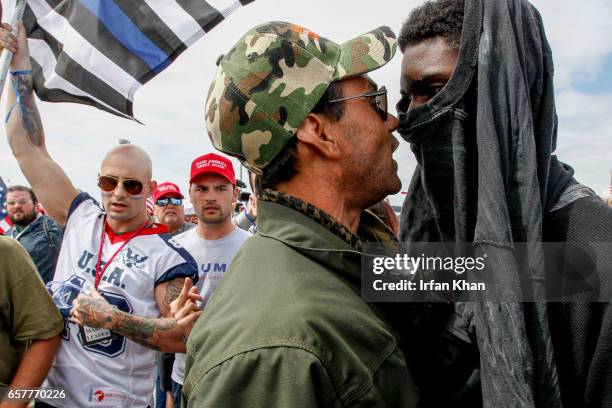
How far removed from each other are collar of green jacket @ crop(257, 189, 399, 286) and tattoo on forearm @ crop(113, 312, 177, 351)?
1.52 meters

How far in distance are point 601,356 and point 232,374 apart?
86 cm

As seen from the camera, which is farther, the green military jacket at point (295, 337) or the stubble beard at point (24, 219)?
the stubble beard at point (24, 219)

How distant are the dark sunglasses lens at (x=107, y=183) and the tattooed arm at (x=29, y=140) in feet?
0.75

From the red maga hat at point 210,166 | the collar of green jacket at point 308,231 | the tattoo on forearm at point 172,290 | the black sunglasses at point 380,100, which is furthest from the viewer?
the red maga hat at point 210,166

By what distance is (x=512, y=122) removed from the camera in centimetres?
117

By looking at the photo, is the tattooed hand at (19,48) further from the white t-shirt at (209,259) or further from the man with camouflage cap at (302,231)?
the man with camouflage cap at (302,231)

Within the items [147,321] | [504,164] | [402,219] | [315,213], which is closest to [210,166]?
[147,321]

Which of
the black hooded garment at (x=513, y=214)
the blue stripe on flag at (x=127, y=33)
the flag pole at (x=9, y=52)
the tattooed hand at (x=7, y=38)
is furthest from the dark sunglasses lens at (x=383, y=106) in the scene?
the tattooed hand at (x=7, y=38)

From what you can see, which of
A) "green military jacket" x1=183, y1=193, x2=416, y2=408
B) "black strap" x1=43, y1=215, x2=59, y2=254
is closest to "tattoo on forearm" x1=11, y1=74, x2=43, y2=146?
"black strap" x1=43, y1=215, x2=59, y2=254

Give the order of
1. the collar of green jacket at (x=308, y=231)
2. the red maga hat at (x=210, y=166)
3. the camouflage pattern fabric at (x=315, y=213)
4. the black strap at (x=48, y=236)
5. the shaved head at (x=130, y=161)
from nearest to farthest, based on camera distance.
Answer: the collar of green jacket at (x=308, y=231), the camouflage pattern fabric at (x=315, y=213), the shaved head at (x=130, y=161), the red maga hat at (x=210, y=166), the black strap at (x=48, y=236)

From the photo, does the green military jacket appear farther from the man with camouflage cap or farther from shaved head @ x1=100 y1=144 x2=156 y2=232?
shaved head @ x1=100 y1=144 x2=156 y2=232

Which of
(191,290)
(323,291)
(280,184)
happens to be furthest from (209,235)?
(323,291)

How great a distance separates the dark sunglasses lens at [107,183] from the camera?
3.21 metres

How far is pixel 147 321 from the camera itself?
2.71 meters
